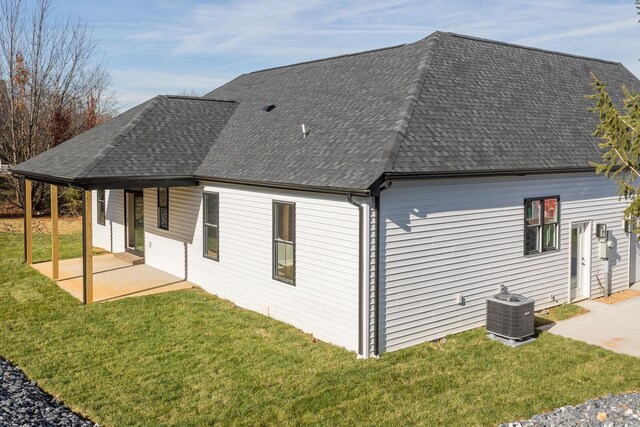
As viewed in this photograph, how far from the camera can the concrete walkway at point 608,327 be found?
9867mm

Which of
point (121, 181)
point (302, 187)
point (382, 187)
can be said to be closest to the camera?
point (382, 187)

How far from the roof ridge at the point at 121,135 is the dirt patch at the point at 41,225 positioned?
10224 mm

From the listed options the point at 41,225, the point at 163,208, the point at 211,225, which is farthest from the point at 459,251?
the point at 41,225

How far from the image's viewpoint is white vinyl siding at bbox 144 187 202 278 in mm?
13781

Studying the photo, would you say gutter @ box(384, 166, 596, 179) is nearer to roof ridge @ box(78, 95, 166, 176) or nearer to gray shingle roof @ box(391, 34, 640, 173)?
gray shingle roof @ box(391, 34, 640, 173)

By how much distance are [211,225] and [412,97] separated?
5.50 metres

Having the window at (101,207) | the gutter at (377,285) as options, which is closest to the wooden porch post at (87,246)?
the gutter at (377,285)

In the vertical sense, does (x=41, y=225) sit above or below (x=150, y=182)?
below

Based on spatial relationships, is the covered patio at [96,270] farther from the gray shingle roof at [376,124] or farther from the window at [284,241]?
the window at [284,241]

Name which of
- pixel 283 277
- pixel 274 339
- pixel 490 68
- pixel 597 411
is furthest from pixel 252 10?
pixel 597 411

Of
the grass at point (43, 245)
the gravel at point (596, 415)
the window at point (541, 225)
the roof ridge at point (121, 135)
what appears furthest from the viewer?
the grass at point (43, 245)

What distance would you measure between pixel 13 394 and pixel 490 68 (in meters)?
11.8

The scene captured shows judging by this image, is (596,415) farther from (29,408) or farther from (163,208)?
(163,208)

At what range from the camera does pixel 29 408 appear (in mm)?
6641
